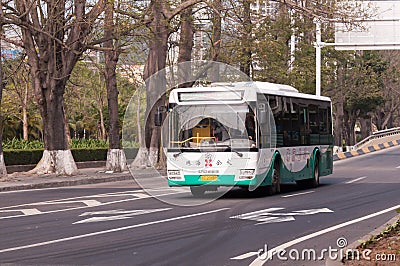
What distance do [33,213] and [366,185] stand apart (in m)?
12.5

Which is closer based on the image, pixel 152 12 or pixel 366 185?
pixel 366 185

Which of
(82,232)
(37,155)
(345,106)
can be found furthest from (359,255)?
(345,106)

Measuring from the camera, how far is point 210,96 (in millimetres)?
20891

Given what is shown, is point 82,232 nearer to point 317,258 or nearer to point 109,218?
point 109,218

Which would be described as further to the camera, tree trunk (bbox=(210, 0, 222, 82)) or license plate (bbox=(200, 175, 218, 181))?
tree trunk (bbox=(210, 0, 222, 82))

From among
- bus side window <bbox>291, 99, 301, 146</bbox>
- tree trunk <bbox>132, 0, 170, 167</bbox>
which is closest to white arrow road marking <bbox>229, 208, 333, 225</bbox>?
bus side window <bbox>291, 99, 301, 146</bbox>

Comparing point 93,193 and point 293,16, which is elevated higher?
point 293,16

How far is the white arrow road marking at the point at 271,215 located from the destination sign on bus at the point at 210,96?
360 centimetres

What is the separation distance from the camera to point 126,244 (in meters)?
12.7

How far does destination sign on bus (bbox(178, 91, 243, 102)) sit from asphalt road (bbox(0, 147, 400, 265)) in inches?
98.8

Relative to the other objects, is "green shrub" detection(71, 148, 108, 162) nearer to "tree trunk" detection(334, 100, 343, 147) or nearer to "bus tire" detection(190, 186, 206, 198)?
"bus tire" detection(190, 186, 206, 198)

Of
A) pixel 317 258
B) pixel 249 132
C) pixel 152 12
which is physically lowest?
pixel 317 258

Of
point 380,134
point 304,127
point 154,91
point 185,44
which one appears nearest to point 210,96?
point 304,127

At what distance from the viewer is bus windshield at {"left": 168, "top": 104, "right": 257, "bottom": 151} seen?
67.4 ft
